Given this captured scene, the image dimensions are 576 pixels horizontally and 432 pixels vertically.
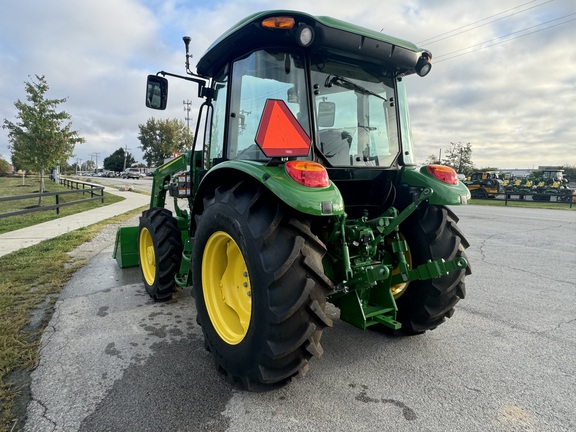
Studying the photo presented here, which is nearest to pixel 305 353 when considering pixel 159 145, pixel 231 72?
Result: pixel 231 72

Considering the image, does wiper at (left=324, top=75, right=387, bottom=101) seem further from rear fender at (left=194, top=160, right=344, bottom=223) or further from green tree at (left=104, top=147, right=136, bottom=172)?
green tree at (left=104, top=147, right=136, bottom=172)

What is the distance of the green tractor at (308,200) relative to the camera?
220 cm

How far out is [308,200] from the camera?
2.14 meters

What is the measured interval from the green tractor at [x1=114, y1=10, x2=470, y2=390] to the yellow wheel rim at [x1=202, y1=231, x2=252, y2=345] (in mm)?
11

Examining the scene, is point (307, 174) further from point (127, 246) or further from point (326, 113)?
point (127, 246)

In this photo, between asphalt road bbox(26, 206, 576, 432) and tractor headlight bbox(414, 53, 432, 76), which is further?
tractor headlight bbox(414, 53, 432, 76)

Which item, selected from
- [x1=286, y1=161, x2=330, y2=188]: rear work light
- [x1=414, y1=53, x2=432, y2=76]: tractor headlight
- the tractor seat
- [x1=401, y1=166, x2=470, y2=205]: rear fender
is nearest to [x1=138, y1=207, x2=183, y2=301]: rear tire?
the tractor seat

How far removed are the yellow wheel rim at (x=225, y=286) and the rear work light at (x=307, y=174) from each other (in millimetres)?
789

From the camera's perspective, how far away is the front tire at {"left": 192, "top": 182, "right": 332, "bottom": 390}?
2.14m

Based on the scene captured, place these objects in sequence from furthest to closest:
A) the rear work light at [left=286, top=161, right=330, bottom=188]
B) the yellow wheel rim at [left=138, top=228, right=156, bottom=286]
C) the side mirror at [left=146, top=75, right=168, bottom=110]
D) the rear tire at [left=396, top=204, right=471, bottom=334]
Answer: the yellow wheel rim at [left=138, top=228, right=156, bottom=286]
the side mirror at [left=146, top=75, right=168, bottom=110]
the rear tire at [left=396, top=204, right=471, bottom=334]
the rear work light at [left=286, top=161, right=330, bottom=188]

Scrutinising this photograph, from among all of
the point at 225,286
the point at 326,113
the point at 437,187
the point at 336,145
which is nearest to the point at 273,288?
the point at 225,286

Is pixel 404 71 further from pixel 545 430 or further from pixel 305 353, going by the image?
pixel 545 430

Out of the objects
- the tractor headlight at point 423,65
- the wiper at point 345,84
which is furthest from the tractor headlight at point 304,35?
the tractor headlight at point 423,65

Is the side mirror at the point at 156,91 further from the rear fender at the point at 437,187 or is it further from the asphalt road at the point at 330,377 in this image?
the rear fender at the point at 437,187
